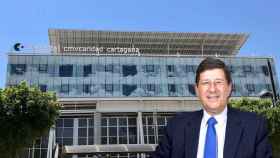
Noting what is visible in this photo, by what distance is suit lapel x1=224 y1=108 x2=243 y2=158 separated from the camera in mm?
2971

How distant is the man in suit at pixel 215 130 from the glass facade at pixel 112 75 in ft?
193

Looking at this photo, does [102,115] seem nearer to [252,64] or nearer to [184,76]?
[184,76]

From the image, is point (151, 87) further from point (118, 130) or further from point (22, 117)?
point (22, 117)

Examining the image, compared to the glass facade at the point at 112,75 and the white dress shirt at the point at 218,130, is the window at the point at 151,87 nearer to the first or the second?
the glass facade at the point at 112,75

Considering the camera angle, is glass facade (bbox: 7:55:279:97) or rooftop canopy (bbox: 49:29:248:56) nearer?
glass facade (bbox: 7:55:279:97)

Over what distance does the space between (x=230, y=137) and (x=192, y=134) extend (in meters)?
0.29

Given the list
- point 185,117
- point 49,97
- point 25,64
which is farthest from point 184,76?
point 185,117

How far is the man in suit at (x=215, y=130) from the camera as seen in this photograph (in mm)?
2994

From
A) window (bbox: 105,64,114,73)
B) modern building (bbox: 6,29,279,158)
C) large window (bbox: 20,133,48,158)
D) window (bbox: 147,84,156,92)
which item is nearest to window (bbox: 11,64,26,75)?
modern building (bbox: 6,29,279,158)

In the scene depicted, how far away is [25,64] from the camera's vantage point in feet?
206

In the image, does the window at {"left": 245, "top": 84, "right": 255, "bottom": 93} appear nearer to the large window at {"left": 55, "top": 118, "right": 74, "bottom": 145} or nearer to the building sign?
the building sign

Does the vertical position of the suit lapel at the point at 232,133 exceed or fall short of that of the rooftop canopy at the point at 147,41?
it falls short

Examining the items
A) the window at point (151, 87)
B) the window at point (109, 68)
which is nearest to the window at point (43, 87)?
the window at point (109, 68)

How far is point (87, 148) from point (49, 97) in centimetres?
2285
